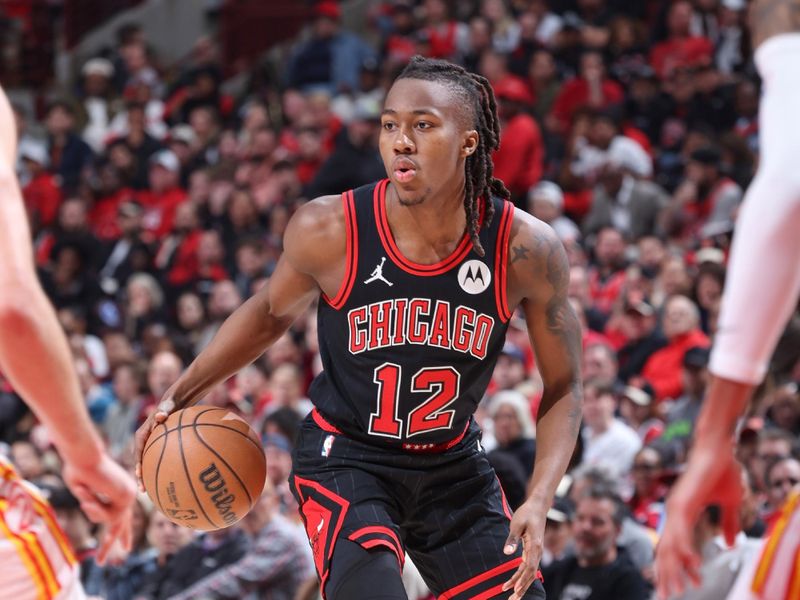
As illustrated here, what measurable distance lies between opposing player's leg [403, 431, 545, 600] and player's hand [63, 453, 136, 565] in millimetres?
1048

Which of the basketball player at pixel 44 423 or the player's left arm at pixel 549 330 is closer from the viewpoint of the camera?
the basketball player at pixel 44 423

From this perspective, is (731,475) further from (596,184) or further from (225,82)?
(225,82)

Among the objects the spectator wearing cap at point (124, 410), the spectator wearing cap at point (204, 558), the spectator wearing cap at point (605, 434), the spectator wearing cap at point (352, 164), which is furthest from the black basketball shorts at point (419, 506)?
the spectator wearing cap at point (352, 164)

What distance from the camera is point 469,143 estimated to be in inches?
165

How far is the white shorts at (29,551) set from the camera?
326cm

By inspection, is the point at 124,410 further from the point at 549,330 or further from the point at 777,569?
the point at 777,569

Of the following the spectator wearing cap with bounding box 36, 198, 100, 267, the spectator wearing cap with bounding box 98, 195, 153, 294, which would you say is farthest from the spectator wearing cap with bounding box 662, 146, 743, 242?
the spectator wearing cap with bounding box 36, 198, 100, 267

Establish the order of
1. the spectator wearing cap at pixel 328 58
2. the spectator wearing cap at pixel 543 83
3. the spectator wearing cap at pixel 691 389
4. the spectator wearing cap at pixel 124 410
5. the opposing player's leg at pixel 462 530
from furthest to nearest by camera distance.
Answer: the spectator wearing cap at pixel 328 58, the spectator wearing cap at pixel 543 83, the spectator wearing cap at pixel 124 410, the spectator wearing cap at pixel 691 389, the opposing player's leg at pixel 462 530

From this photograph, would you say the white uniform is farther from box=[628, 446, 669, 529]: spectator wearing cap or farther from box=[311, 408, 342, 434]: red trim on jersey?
box=[628, 446, 669, 529]: spectator wearing cap

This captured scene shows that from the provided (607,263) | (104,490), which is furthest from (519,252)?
(607,263)

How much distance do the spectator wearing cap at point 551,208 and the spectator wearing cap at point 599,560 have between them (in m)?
4.58

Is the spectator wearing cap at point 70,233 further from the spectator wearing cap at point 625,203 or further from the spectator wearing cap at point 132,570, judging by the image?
the spectator wearing cap at point 132,570

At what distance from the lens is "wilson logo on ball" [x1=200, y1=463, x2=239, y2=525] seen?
163 inches

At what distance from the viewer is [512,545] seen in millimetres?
3891
